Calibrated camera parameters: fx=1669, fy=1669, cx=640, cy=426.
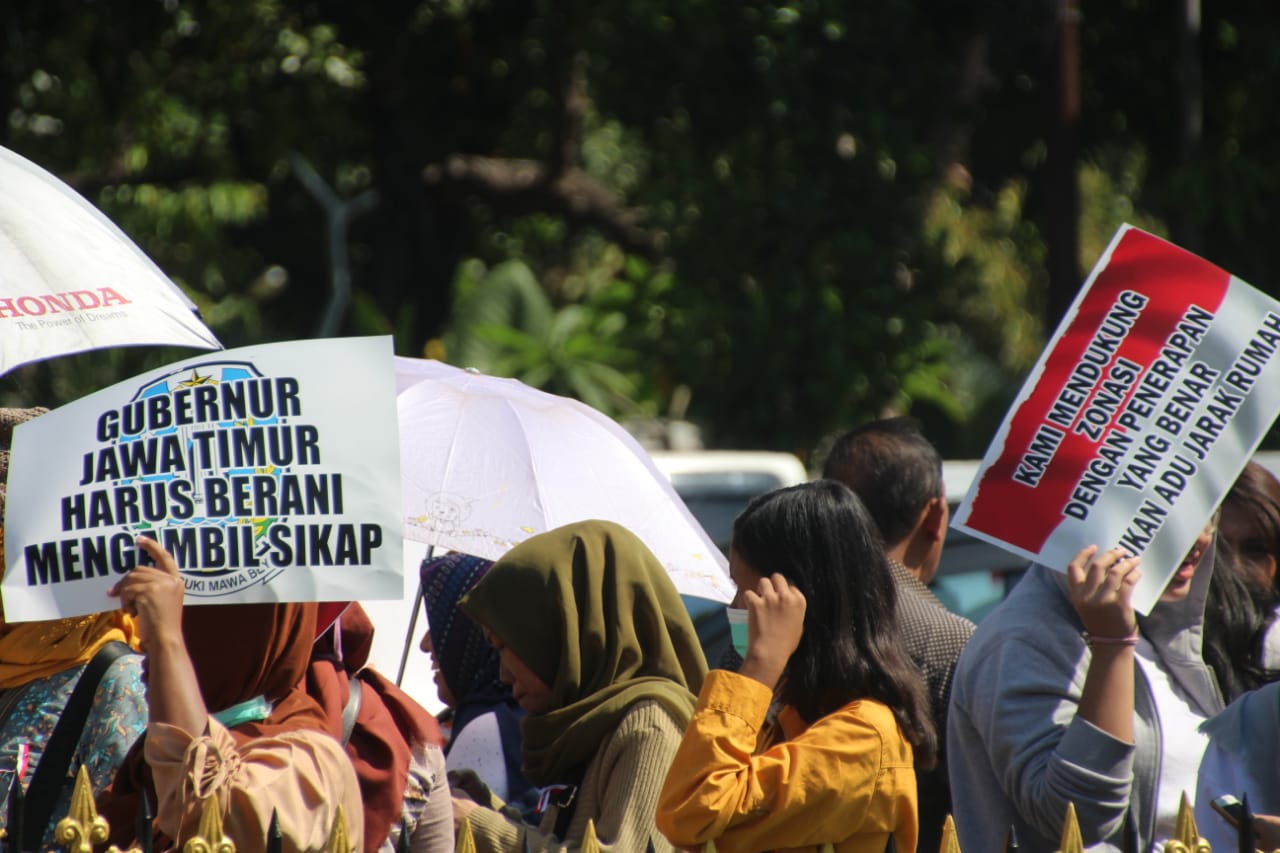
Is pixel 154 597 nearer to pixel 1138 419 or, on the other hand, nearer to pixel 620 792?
pixel 620 792

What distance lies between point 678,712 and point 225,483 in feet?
2.91

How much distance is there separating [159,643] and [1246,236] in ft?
37.1

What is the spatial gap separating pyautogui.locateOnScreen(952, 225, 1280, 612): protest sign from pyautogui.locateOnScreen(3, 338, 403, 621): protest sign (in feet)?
3.23

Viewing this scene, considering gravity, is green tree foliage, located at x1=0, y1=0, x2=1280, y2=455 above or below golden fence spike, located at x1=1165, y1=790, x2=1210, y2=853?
below

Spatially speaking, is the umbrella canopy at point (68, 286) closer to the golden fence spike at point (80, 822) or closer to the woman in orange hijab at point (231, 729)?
the woman in orange hijab at point (231, 729)

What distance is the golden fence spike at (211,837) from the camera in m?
2.29

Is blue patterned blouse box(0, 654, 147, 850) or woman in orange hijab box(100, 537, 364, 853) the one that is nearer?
woman in orange hijab box(100, 537, 364, 853)

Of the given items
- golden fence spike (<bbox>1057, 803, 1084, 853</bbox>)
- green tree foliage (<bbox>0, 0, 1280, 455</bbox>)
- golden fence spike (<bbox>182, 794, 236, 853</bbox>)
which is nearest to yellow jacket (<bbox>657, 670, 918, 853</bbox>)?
golden fence spike (<bbox>1057, 803, 1084, 853</bbox>)

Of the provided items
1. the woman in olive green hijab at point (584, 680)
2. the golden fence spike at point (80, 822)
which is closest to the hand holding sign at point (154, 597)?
the golden fence spike at point (80, 822)

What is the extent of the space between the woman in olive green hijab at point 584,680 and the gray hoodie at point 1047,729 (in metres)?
0.52

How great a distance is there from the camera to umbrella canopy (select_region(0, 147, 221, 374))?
→ 315cm

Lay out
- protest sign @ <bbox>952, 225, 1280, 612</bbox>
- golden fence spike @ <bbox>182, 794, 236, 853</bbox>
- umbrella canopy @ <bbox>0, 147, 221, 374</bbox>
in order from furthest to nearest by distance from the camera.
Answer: umbrella canopy @ <bbox>0, 147, 221, 374</bbox>
protest sign @ <bbox>952, 225, 1280, 612</bbox>
golden fence spike @ <bbox>182, 794, 236, 853</bbox>

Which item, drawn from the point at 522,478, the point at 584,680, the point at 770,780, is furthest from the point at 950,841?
the point at 522,478

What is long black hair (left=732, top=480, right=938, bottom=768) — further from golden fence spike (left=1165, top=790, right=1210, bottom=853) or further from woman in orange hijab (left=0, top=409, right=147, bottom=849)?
woman in orange hijab (left=0, top=409, right=147, bottom=849)
